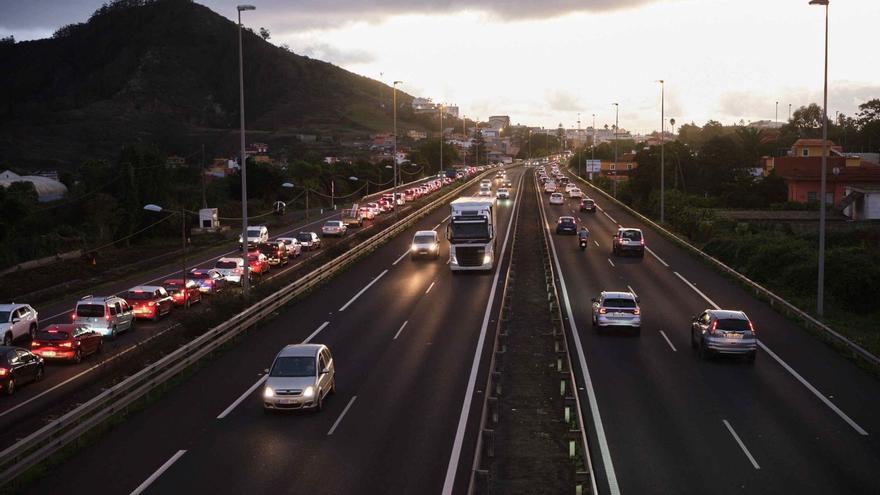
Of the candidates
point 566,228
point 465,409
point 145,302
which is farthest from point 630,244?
point 465,409

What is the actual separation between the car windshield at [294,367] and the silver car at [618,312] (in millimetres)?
11902

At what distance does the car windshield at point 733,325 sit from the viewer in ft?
80.5

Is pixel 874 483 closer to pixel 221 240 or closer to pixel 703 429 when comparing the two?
pixel 703 429

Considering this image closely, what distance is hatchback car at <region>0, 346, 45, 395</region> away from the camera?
2281 cm

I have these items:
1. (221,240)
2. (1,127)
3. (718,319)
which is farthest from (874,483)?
(1,127)

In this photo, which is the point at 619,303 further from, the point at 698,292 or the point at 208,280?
the point at 208,280

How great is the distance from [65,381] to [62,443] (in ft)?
28.6

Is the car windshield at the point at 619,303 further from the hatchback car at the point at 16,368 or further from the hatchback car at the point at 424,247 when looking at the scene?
the hatchback car at the point at 424,247

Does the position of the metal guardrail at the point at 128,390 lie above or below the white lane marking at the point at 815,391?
above

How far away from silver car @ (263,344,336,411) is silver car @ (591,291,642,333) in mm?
11075

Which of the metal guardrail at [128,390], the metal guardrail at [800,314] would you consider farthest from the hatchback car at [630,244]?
the metal guardrail at [128,390]

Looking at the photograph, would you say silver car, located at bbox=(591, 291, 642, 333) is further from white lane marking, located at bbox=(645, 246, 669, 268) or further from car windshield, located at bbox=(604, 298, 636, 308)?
white lane marking, located at bbox=(645, 246, 669, 268)

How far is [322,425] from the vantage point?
1881 cm

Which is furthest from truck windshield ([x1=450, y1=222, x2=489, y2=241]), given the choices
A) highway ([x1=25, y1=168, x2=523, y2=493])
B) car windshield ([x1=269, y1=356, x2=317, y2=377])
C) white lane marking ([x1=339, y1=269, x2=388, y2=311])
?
car windshield ([x1=269, y1=356, x2=317, y2=377])
